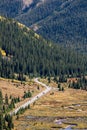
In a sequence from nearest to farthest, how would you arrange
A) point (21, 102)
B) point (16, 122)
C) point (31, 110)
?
point (16, 122), point (31, 110), point (21, 102)

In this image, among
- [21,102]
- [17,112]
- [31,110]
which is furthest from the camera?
[21,102]

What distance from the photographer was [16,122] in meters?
147

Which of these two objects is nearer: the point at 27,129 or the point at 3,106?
the point at 27,129

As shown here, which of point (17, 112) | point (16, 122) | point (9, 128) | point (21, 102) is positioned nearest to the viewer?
point (9, 128)

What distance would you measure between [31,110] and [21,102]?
18.5 m

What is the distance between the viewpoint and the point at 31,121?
150500mm

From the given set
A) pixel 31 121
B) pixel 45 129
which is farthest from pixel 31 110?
pixel 45 129

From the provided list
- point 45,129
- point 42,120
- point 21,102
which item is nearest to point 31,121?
point 42,120

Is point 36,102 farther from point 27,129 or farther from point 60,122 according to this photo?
point 27,129

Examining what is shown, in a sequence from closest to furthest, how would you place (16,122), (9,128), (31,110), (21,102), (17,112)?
(9,128) < (16,122) < (17,112) < (31,110) < (21,102)

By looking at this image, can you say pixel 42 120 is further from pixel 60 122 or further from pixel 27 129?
pixel 27 129

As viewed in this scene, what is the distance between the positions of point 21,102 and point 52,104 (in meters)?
13.2

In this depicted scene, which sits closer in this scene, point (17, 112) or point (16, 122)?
point (16, 122)

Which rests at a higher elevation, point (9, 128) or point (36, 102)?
point (9, 128)
